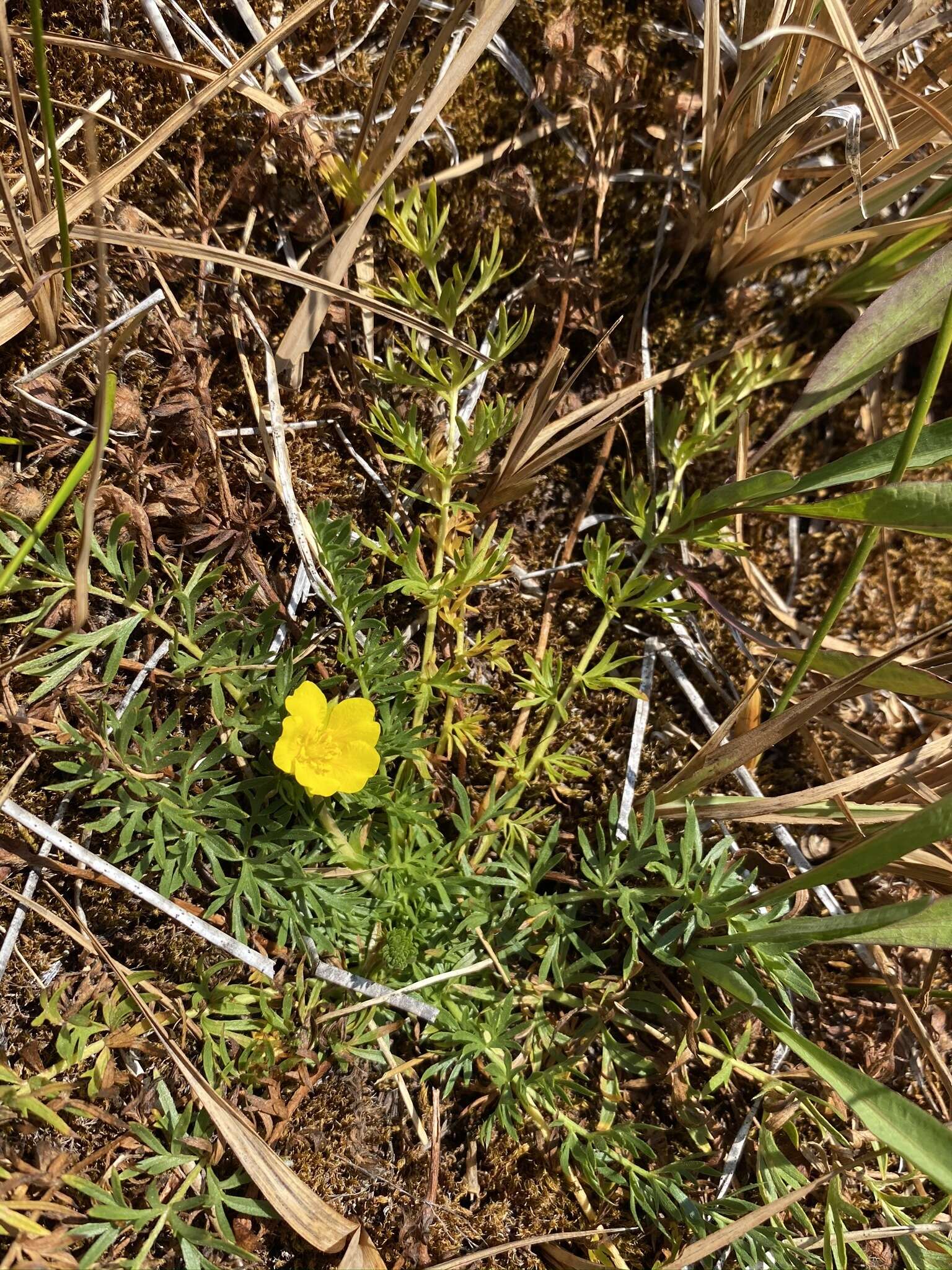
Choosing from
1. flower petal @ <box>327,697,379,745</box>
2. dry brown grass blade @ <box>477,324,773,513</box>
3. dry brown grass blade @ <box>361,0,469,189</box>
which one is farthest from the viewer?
dry brown grass blade @ <box>477,324,773,513</box>

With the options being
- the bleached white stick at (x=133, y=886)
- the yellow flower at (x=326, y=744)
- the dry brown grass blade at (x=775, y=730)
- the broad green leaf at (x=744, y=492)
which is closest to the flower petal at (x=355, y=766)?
the yellow flower at (x=326, y=744)

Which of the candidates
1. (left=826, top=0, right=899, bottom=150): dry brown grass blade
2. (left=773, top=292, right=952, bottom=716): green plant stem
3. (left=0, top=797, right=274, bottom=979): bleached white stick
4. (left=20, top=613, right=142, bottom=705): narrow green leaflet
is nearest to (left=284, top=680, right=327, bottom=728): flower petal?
(left=20, top=613, right=142, bottom=705): narrow green leaflet

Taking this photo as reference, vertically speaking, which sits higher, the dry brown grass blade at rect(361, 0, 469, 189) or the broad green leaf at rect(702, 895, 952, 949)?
the dry brown grass blade at rect(361, 0, 469, 189)

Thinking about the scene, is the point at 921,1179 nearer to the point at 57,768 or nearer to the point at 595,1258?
the point at 595,1258

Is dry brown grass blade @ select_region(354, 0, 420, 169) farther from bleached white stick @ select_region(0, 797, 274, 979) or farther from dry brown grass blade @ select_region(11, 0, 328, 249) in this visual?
bleached white stick @ select_region(0, 797, 274, 979)

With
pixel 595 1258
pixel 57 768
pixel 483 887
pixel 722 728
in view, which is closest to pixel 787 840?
pixel 722 728
